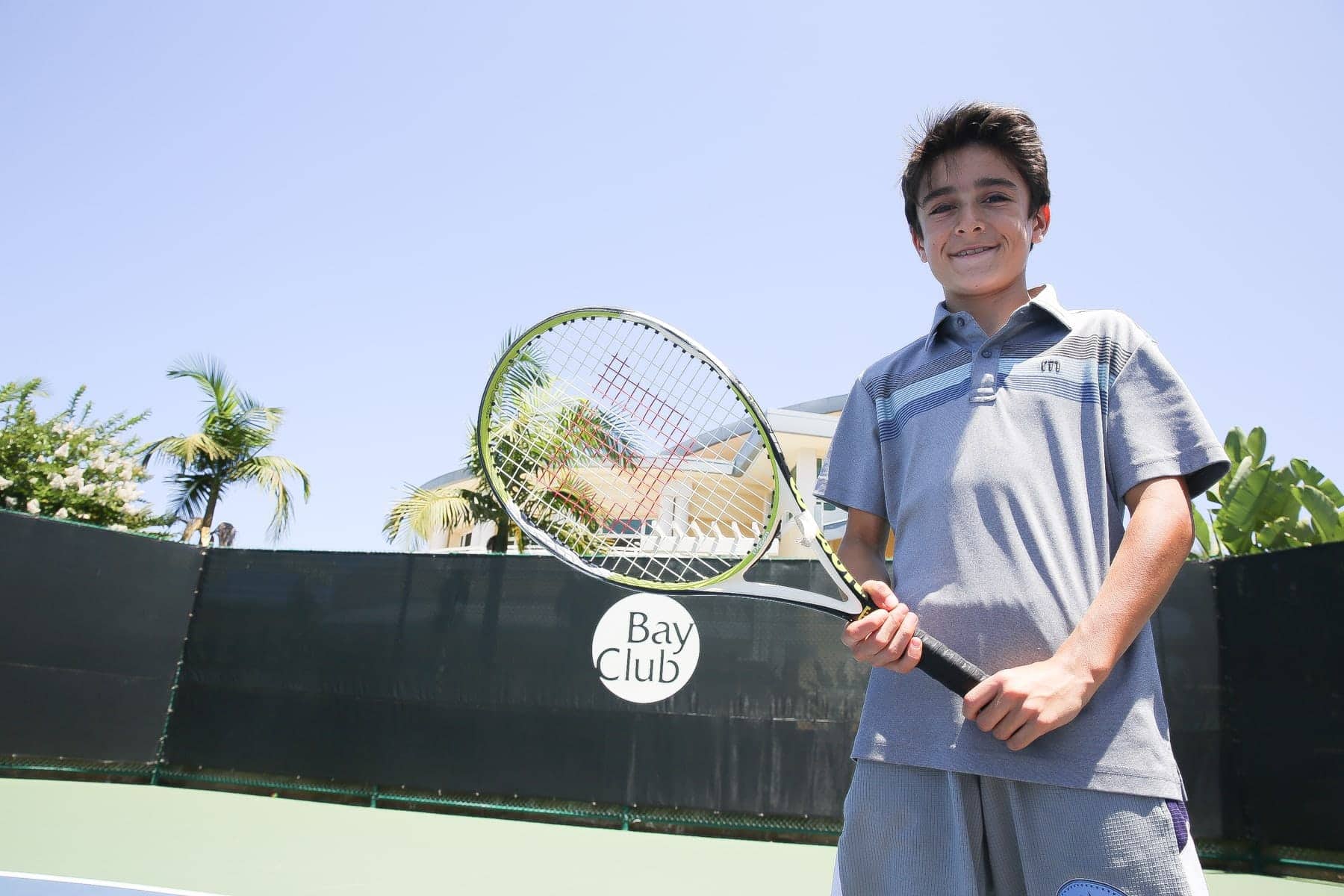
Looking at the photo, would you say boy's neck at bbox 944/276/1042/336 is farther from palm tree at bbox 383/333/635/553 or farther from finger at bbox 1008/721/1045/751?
palm tree at bbox 383/333/635/553

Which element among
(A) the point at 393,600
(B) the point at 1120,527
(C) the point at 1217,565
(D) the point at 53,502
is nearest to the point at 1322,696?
(C) the point at 1217,565

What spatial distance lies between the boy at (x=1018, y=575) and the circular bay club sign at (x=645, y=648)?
479 cm

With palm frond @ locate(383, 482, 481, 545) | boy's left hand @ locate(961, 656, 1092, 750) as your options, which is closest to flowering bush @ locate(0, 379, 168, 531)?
palm frond @ locate(383, 482, 481, 545)

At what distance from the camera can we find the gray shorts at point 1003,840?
1.19m

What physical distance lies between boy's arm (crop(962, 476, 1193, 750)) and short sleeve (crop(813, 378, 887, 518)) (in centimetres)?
45

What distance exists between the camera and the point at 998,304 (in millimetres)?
1618

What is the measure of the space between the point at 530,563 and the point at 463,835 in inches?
73.7

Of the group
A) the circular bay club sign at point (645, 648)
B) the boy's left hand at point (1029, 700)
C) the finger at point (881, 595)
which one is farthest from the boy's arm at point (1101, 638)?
the circular bay club sign at point (645, 648)

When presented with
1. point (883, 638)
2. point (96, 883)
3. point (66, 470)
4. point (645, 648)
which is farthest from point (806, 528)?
point (66, 470)

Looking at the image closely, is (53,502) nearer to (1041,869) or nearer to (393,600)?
(393,600)

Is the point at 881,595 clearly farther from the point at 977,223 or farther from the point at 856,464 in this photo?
the point at 977,223

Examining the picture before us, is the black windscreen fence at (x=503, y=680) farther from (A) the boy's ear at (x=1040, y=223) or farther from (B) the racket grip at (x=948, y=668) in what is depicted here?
(B) the racket grip at (x=948, y=668)

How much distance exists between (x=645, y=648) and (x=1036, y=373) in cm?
515

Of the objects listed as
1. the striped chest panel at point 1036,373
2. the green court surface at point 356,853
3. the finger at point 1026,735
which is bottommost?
the green court surface at point 356,853
